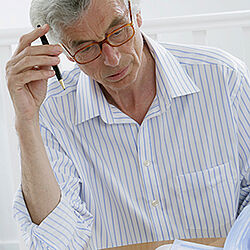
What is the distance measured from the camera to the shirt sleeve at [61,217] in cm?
119

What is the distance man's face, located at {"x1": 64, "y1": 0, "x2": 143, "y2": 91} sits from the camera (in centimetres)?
114

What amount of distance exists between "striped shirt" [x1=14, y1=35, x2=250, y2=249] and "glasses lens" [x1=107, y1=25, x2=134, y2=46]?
0.56 feet

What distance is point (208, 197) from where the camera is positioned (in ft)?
4.47

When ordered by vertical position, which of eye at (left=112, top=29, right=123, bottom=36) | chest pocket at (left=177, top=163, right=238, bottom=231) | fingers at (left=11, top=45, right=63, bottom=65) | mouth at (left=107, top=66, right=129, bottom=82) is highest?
fingers at (left=11, top=45, right=63, bottom=65)

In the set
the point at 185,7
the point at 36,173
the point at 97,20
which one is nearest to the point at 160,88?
the point at 97,20

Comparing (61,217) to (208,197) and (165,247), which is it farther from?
(208,197)

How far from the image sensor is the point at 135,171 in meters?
1.36

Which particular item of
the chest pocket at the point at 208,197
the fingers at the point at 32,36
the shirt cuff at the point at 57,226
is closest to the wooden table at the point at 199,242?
the shirt cuff at the point at 57,226

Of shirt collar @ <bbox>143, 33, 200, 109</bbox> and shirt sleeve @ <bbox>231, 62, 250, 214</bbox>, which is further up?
shirt collar @ <bbox>143, 33, 200, 109</bbox>

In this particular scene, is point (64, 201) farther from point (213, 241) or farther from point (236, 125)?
point (236, 125)

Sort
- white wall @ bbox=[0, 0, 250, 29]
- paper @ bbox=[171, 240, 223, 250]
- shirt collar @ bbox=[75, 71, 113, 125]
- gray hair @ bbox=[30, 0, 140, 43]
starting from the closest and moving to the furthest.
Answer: paper @ bbox=[171, 240, 223, 250] → gray hair @ bbox=[30, 0, 140, 43] → shirt collar @ bbox=[75, 71, 113, 125] → white wall @ bbox=[0, 0, 250, 29]

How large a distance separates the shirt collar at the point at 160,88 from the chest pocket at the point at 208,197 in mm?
233

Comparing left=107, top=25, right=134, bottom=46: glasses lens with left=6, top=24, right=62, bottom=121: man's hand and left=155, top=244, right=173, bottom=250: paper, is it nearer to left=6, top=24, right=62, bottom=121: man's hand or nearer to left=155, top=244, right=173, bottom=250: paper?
left=6, top=24, right=62, bottom=121: man's hand

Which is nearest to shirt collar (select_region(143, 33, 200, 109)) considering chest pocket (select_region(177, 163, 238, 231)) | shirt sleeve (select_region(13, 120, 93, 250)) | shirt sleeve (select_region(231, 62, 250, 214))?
shirt sleeve (select_region(231, 62, 250, 214))
